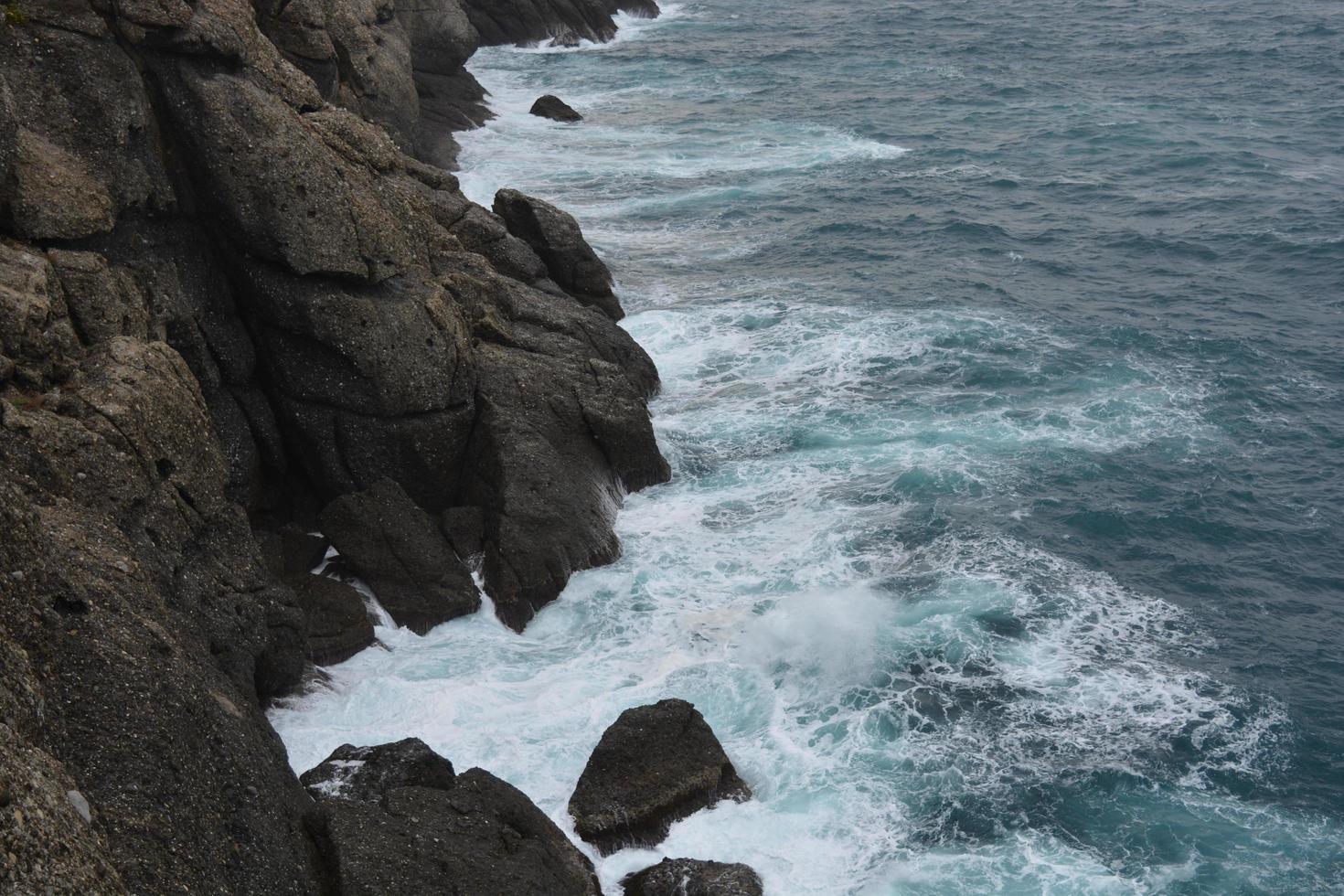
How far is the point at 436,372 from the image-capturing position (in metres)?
26.2

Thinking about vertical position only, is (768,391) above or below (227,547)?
below

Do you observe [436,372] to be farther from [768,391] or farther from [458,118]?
[458,118]

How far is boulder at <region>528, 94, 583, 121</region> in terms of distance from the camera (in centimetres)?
6181

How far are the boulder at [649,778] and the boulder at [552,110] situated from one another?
150 feet

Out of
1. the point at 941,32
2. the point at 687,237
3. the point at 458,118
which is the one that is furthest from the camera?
the point at 941,32

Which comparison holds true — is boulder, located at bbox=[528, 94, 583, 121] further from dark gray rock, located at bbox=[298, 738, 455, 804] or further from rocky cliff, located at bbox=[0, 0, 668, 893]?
dark gray rock, located at bbox=[298, 738, 455, 804]

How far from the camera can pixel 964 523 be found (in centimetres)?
2920

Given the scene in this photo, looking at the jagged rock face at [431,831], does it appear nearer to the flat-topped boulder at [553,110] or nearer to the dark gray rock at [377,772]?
the dark gray rock at [377,772]

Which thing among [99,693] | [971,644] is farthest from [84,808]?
[971,644]

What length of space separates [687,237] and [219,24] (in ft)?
80.2

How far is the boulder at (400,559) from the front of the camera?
24.9 metres

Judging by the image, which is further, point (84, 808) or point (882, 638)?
point (882, 638)

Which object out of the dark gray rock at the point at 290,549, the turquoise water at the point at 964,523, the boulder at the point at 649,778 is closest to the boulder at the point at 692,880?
the turquoise water at the point at 964,523

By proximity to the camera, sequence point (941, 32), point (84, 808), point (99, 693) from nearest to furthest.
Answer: point (84, 808) → point (99, 693) → point (941, 32)
